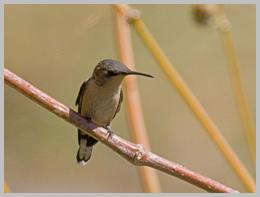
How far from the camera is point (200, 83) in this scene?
7.27 m

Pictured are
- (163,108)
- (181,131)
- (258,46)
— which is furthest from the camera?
(163,108)

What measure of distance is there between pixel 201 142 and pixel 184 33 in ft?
3.72

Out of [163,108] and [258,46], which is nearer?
[258,46]

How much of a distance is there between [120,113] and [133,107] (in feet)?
14.5

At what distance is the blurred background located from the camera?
6055mm

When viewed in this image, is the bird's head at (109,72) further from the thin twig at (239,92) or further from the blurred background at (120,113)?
the blurred background at (120,113)

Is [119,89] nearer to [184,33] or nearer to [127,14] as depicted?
[127,14]

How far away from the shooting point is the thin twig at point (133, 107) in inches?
82.5

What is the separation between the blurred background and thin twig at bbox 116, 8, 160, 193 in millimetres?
3411

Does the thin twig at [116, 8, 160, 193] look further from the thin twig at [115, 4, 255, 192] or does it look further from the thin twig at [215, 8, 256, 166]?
the thin twig at [215, 8, 256, 166]

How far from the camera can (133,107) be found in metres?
2.20

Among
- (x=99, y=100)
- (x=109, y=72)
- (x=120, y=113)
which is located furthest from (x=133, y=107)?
(x=120, y=113)

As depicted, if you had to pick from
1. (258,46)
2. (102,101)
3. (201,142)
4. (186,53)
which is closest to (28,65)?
(186,53)

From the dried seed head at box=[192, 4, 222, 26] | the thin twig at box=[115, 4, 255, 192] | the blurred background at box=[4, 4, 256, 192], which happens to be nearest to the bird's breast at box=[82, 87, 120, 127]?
the dried seed head at box=[192, 4, 222, 26]
